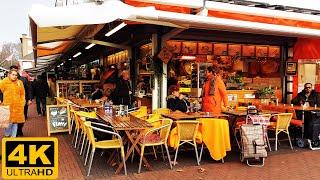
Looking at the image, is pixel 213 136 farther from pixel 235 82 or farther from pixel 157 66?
pixel 235 82

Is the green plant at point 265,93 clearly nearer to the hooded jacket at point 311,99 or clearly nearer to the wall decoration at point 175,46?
the hooded jacket at point 311,99

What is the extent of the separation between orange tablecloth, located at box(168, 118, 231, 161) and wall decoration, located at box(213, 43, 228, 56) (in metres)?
4.55

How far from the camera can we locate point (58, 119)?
9.60m

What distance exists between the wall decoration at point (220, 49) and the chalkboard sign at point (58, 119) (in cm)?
446

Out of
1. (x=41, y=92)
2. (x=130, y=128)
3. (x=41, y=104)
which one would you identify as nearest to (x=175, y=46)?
(x=130, y=128)

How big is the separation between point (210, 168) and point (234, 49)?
5676 millimetres

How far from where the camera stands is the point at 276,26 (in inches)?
306

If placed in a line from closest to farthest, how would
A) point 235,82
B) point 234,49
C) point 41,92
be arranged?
point 235,82 → point 234,49 → point 41,92

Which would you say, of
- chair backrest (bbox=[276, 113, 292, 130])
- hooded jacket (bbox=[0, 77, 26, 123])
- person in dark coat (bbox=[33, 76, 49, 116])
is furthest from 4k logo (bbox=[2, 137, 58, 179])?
person in dark coat (bbox=[33, 76, 49, 116])

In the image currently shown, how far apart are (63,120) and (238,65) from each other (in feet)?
18.0

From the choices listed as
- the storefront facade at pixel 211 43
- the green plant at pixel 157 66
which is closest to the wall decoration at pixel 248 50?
the storefront facade at pixel 211 43

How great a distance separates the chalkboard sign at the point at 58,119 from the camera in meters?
9.49

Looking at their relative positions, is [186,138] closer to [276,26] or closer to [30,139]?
[276,26]

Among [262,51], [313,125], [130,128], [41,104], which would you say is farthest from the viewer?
[41,104]
